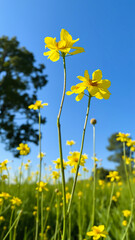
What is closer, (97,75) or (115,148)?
(97,75)

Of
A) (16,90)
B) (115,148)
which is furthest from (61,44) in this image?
(115,148)

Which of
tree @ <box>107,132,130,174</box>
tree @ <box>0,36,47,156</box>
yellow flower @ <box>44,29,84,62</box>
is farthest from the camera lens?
tree @ <box>107,132,130,174</box>

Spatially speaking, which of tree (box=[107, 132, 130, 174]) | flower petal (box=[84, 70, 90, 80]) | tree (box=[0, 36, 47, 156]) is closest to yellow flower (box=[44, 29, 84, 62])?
flower petal (box=[84, 70, 90, 80])

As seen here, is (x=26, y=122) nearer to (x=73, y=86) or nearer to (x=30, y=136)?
(x=30, y=136)

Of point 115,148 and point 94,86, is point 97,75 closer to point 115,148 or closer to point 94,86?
point 94,86

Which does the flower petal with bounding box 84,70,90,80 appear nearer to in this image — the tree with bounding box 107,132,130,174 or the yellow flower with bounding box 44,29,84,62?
the yellow flower with bounding box 44,29,84,62

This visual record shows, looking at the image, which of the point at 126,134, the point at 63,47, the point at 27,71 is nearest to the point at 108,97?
the point at 63,47

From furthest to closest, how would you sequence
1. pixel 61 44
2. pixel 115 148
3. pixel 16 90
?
pixel 115 148
pixel 16 90
pixel 61 44

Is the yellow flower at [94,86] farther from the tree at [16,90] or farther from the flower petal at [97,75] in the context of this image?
the tree at [16,90]

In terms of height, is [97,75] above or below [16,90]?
below

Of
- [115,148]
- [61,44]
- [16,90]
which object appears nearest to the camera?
[61,44]
